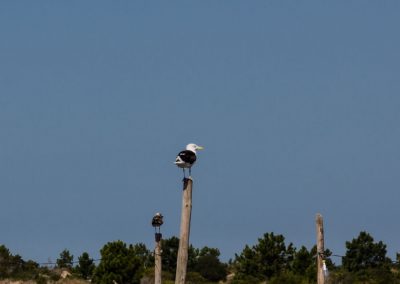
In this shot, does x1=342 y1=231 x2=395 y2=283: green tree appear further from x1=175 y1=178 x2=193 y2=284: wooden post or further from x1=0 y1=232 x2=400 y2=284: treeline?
x1=175 y1=178 x2=193 y2=284: wooden post

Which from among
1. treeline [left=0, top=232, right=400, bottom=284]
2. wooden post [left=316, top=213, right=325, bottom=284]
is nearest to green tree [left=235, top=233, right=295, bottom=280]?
treeline [left=0, top=232, right=400, bottom=284]

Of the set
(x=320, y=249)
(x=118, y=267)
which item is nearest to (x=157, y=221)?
(x=320, y=249)

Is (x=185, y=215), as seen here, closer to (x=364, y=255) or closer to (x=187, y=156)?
(x=187, y=156)

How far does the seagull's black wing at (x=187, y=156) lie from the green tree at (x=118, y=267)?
127 ft

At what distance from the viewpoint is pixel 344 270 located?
67.8 metres

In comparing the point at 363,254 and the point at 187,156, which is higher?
the point at 363,254

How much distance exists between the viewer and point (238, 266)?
73.2 metres

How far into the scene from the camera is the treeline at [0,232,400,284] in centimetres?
6331

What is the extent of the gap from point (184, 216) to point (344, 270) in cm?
4415

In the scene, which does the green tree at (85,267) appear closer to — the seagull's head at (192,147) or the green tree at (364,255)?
the green tree at (364,255)

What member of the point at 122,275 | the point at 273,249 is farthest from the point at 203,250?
the point at 122,275

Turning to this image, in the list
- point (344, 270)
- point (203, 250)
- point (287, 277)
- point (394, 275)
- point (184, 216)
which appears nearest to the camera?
point (184, 216)

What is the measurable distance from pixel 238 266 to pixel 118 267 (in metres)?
11.3

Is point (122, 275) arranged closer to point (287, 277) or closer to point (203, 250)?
point (287, 277)
